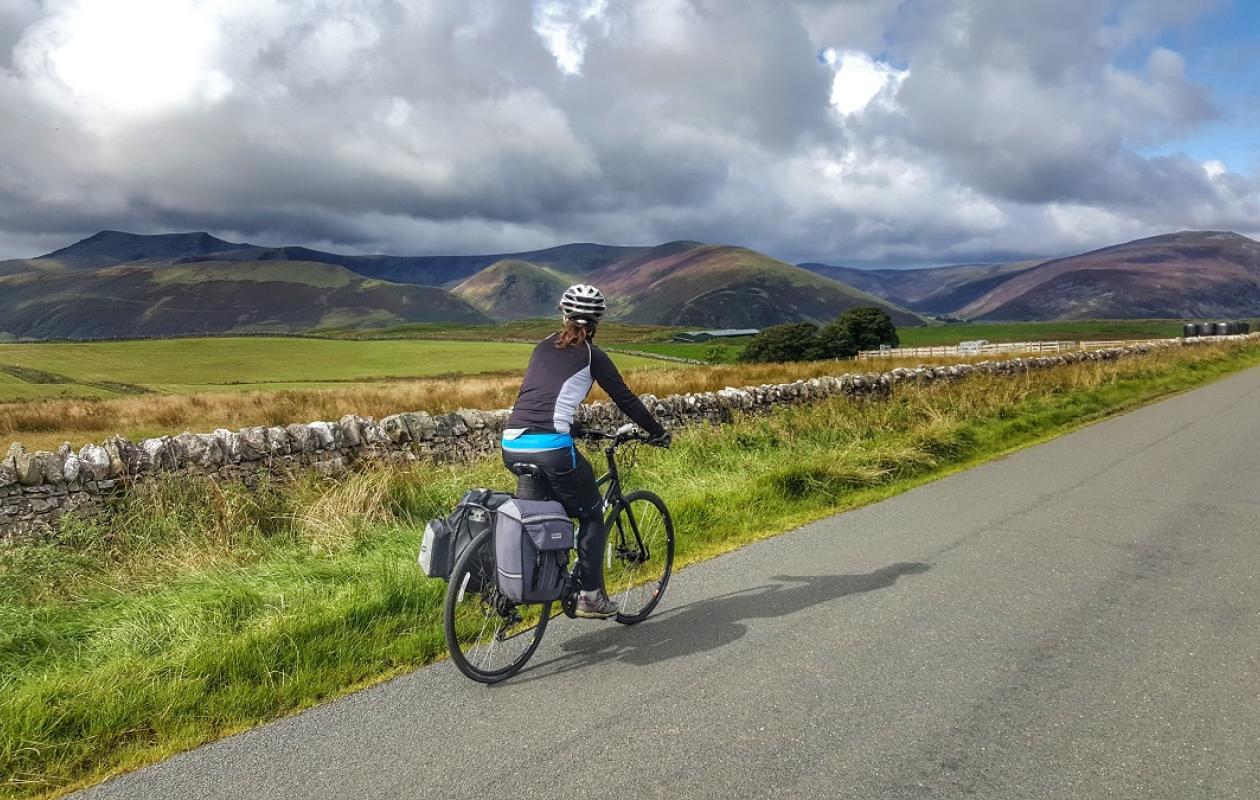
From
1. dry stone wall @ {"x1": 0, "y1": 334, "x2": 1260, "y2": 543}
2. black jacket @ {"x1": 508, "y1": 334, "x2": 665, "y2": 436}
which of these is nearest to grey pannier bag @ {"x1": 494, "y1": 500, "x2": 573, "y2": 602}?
black jacket @ {"x1": 508, "y1": 334, "x2": 665, "y2": 436}

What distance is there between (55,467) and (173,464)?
1103 mm

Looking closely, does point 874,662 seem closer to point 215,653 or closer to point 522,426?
point 522,426

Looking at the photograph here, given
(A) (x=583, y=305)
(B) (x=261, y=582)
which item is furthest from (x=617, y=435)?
(B) (x=261, y=582)

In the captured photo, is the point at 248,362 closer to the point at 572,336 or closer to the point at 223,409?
the point at 223,409

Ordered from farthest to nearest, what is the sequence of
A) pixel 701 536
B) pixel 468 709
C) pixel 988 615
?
pixel 701 536, pixel 988 615, pixel 468 709

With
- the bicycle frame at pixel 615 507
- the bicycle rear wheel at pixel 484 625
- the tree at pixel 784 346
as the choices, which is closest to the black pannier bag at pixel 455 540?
the bicycle rear wheel at pixel 484 625

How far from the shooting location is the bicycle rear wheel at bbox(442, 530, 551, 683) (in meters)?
4.55

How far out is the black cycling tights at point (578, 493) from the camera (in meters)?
→ 4.91

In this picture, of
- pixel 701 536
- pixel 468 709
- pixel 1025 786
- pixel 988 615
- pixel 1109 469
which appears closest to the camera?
pixel 1025 786

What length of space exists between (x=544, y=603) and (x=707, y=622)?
52.5 inches

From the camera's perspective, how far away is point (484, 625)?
4.92 metres

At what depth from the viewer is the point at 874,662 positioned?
15.7 feet

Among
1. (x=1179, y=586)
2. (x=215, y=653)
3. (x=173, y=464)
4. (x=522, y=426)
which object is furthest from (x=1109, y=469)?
(x=173, y=464)

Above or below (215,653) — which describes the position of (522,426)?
above
